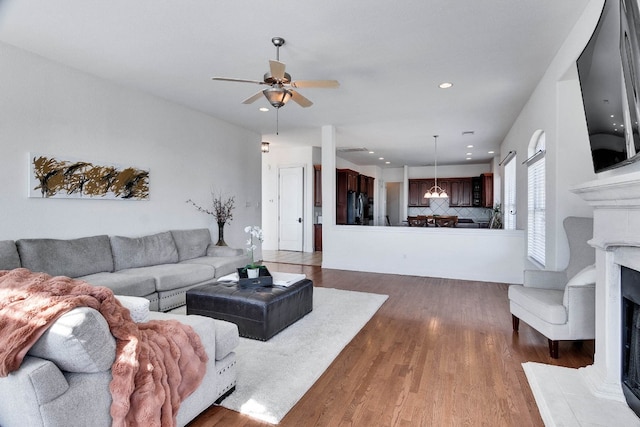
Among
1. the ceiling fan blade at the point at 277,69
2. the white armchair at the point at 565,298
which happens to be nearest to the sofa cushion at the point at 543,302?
the white armchair at the point at 565,298

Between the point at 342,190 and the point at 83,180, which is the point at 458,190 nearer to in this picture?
the point at 342,190

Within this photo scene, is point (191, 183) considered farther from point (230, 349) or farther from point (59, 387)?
point (59, 387)

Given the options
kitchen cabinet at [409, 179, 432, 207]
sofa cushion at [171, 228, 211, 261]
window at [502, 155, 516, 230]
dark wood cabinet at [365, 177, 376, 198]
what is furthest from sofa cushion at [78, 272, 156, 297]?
kitchen cabinet at [409, 179, 432, 207]

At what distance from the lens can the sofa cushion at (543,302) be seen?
2.56 metres

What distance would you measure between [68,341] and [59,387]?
169 millimetres

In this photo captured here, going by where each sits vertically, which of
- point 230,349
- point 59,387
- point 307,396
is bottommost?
point 307,396

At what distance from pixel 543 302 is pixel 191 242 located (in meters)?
4.38

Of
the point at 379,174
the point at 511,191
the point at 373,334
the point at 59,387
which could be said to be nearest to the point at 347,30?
the point at 373,334

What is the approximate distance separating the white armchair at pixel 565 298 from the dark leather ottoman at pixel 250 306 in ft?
6.99

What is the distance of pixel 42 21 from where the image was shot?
283 centimetres

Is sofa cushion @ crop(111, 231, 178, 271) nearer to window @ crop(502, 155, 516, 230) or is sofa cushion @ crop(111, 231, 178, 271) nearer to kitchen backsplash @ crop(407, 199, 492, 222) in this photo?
window @ crop(502, 155, 516, 230)

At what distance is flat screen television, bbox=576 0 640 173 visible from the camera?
161cm

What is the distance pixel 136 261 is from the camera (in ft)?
13.4

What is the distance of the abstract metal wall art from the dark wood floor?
3.12 m
